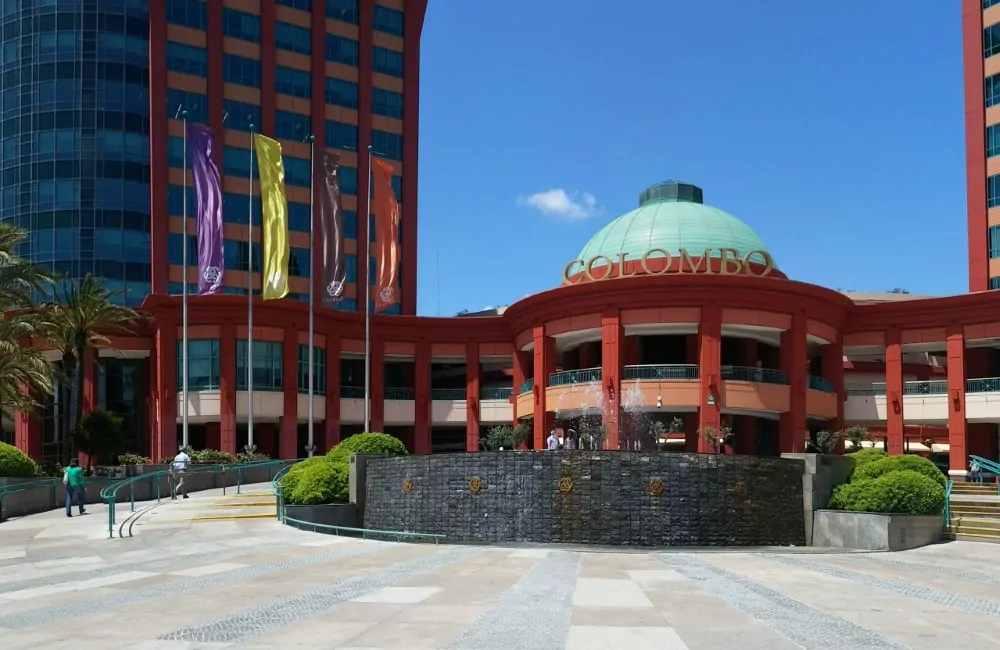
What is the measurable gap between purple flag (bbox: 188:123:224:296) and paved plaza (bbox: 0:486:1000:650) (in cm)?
2313

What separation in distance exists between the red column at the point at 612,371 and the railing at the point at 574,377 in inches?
38.8

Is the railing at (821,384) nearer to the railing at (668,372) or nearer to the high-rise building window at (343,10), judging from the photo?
the railing at (668,372)

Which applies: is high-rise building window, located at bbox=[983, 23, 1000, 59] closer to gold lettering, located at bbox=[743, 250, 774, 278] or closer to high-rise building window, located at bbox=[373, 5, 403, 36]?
gold lettering, located at bbox=[743, 250, 774, 278]

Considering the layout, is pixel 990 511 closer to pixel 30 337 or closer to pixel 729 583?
pixel 729 583

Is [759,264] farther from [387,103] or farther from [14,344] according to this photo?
[14,344]

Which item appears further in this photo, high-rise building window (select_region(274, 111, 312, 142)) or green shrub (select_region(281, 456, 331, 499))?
high-rise building window (select_region(274, 111, 312, 142))

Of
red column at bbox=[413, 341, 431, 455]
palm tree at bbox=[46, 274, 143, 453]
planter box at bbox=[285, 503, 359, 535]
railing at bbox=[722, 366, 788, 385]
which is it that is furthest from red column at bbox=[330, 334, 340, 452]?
planter box at bbox=[285, 503, 359, 535]

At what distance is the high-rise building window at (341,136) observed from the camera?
7112 cm

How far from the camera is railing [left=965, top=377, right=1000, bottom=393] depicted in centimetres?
5012

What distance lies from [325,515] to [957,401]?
34.1m

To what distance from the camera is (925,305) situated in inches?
2020

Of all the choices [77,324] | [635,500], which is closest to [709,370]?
[635,500]

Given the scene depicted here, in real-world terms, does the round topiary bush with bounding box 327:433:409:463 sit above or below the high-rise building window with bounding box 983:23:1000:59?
below

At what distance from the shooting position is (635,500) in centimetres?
2916
